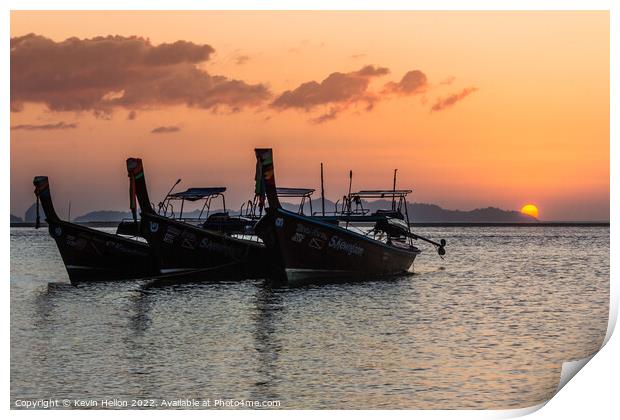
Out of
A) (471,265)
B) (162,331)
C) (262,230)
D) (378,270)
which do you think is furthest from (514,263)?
(162,331)

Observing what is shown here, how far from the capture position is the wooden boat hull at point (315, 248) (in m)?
33.3

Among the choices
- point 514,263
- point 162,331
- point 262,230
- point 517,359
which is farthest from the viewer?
point 514,263

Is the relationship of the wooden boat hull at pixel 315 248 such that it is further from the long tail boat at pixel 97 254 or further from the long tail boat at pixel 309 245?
the long tail boat at pixel 97 254

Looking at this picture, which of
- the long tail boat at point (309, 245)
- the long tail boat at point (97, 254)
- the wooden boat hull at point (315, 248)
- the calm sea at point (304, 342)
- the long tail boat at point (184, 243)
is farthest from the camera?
the long tail boat at point (97, 254)

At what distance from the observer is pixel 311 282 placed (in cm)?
3447

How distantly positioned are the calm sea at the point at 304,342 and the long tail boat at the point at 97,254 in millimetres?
823

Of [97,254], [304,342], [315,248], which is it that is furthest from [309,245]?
[304,342]

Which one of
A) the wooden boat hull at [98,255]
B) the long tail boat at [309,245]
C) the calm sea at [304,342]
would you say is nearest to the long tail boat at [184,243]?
the calm sea at [304,342]

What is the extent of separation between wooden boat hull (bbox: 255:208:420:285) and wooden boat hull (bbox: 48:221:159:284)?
22.1ft

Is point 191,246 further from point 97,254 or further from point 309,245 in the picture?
point 309,245

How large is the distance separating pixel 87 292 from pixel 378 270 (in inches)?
416

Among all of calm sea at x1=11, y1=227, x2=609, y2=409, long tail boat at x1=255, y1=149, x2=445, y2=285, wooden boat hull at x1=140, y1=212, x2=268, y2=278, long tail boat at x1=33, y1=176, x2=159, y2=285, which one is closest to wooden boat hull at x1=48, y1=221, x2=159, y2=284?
long tail boat at x1=33, y1=176, x2=159, y2=285

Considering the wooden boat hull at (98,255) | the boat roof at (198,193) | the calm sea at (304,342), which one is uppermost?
the boat roof at (198,193)

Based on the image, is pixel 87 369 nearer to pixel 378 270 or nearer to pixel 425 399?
pixel 425 399
